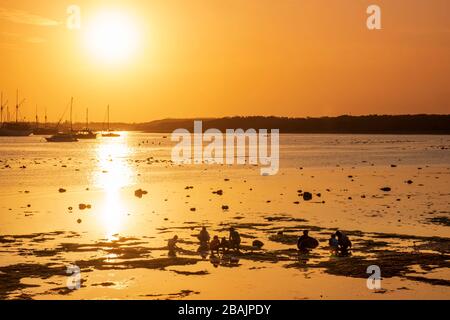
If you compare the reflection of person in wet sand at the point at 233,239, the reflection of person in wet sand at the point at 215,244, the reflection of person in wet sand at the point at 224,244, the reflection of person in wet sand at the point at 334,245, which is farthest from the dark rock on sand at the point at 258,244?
the reflection of person in wet sand at the point at 334,245

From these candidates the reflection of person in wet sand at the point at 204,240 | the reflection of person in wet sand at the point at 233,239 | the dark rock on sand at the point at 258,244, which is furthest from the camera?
the dark rock on sand at the point at 258,244

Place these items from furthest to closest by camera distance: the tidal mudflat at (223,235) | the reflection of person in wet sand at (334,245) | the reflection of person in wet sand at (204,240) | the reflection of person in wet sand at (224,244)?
the reflection of person in wet sand at (204,240) → the reflection of person in wet sand at (224,244) → the reflection of person in wet sand at (334,245) → the tidal mudflat at (223,235)

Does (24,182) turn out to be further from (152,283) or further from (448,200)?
(152,283)

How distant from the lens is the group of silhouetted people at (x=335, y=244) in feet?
103

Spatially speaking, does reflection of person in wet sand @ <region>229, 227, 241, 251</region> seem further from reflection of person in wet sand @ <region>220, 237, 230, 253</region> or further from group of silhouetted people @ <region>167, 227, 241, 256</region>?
reflection of person in wet sand @ <region>220, 237, 230, 253</region>

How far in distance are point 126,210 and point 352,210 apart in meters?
18.7

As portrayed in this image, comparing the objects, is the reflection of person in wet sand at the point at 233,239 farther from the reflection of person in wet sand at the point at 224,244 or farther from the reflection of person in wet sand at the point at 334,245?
the reflection of person in wet sand at the point at 334,245

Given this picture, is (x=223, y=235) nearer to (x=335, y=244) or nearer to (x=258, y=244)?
(x=258, y=244)

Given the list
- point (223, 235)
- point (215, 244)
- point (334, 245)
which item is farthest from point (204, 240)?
point (334, 245)

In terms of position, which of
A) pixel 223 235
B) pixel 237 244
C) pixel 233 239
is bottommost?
pixel 223 235

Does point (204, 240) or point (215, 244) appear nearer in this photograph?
point (215, 244)

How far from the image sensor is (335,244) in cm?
3161

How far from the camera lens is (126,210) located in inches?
2071

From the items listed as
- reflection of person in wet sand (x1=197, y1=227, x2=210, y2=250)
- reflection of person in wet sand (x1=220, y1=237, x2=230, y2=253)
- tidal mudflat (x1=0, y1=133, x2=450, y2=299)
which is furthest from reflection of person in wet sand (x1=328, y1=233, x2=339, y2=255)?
reflection of person in wet sand (x1=197, y1=227, x2=210, y2=250)
